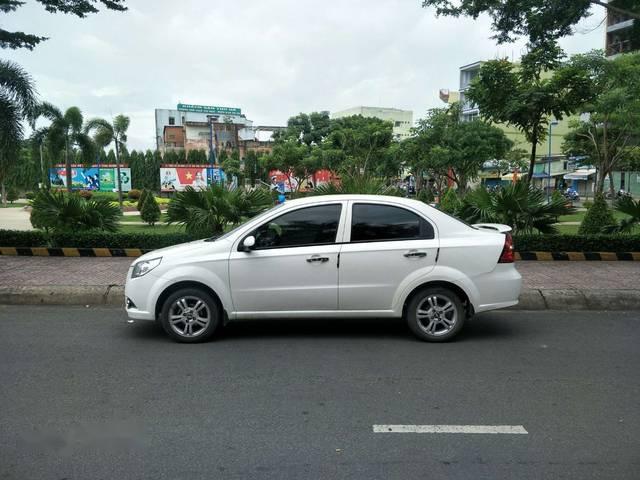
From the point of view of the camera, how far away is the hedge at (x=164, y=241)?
11.1m

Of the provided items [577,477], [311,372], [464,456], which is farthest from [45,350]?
[577,477]

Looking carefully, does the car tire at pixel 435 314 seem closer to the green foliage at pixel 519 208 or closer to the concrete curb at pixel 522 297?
the concrete curb at pixel 522 297

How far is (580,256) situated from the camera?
36.2 feet

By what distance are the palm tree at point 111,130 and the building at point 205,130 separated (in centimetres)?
3869

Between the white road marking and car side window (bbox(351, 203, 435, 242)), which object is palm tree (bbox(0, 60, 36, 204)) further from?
the white road marking

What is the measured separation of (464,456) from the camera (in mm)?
3510

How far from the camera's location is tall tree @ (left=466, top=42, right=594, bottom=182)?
38.7 ft

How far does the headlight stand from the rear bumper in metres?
3.45

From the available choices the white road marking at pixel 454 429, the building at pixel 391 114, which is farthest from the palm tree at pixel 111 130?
the building at pixel 391 114

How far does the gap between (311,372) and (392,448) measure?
1629 millimetres

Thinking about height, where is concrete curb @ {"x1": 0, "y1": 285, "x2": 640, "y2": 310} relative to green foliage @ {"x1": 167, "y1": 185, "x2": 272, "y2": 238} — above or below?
below

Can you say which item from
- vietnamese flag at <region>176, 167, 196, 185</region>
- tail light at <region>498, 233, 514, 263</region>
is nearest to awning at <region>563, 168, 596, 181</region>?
vietnamese flag at <region>176, 167, 196, 185</region>

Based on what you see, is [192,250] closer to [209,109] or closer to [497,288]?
[497,288]

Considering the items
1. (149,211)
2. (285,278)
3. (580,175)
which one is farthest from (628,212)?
(580,175)
